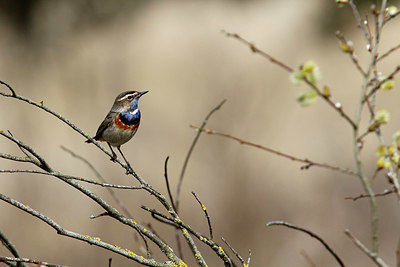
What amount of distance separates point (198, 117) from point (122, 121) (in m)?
5.37

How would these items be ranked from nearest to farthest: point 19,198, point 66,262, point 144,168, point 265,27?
1. point 66,262
2. point 19,198
3. point 144,168
4. point 265,27

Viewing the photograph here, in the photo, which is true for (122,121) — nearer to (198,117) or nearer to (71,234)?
(71,234)

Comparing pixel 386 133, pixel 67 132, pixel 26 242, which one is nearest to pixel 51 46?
pixel 67 132

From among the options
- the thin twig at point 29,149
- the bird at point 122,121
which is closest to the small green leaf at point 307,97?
the thin twig at point 29,149

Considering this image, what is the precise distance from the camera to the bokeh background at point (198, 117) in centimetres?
→ 643

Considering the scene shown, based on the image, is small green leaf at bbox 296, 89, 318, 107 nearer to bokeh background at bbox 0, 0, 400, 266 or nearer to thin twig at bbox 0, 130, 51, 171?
thin twig at bbox 0, 130, 51, 171

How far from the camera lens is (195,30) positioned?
8523 mm

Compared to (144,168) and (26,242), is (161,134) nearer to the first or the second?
(144,168)

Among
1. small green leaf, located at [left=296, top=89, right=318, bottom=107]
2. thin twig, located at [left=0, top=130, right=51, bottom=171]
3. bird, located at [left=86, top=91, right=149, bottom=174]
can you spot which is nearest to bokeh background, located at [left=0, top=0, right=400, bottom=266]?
bird, located at [left=86, top=91, right=149, bottom=174]

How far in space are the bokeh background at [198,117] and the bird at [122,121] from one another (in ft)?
12.4

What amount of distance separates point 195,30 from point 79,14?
6.05ft

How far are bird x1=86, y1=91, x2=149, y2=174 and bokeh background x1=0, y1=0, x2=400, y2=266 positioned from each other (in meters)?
3.77

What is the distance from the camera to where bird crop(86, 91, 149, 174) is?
2.29 m

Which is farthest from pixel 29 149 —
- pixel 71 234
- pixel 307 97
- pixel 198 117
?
pixel 198 117
